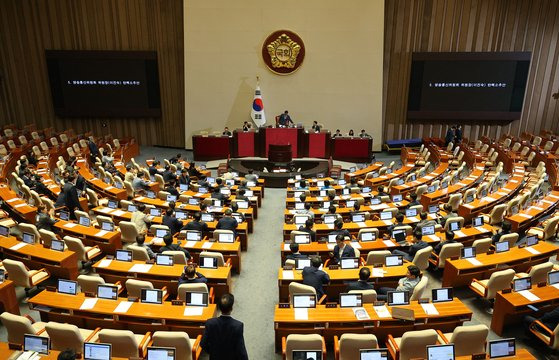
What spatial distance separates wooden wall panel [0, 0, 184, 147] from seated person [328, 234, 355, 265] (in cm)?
1479

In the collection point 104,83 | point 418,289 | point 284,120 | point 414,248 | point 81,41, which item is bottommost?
point 414,248

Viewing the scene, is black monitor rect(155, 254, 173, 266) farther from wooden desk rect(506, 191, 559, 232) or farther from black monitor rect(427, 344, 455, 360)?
wooden desk rect(506, 191, 559, 232)

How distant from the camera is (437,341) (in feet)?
17.0

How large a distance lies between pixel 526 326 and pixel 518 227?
3.88 metres

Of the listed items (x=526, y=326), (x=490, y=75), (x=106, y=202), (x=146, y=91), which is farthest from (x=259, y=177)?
(x=490, y=75)

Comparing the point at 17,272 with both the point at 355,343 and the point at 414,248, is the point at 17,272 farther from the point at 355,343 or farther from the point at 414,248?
the point at 414,248

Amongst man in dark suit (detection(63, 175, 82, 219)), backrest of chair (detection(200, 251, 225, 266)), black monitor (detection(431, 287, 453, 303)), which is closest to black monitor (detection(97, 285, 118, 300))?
backrest of chair (detection(200, 251, 225, 266))

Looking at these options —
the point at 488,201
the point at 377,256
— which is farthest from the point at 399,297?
the point at 488,201

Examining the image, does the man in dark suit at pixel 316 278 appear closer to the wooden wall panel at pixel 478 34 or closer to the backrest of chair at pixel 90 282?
the backrest of chair at pixel 90 282

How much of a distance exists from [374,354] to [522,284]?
316 cm

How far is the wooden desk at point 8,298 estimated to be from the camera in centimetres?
633

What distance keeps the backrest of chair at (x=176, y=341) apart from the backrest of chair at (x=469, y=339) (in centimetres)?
322

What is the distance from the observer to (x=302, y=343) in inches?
192

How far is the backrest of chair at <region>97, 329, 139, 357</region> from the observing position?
194 inches
